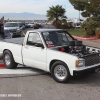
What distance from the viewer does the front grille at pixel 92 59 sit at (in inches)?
249

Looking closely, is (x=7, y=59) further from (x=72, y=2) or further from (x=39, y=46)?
(x=72, y=2)

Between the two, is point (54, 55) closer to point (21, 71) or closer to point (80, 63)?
point (80, 63)

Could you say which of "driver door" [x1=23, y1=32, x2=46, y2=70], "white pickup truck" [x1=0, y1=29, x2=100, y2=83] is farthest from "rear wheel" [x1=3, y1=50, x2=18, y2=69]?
"driver door" [x1=23, y1=32, x2=46, y2=70]

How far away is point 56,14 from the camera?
126 feet

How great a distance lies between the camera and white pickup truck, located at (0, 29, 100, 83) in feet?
20.4

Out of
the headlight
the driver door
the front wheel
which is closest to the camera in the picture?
the headlight

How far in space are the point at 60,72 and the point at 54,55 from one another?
0.54 meters

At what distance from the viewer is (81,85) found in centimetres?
629

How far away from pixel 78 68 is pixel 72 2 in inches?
904

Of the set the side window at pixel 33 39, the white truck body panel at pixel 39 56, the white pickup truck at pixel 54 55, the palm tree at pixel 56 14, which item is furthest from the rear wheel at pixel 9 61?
the palm tree at pixel 56 14

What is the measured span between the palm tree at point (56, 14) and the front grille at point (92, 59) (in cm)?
3199

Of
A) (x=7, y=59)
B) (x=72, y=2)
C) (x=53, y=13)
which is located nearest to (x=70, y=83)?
(x=7, y=59)

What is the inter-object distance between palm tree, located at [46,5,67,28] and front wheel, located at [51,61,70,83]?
106 feet

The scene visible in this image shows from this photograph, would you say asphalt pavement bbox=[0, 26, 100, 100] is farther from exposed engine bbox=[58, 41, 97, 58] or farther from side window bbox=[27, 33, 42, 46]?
side window bbox=[27, 33, 42, 46]
